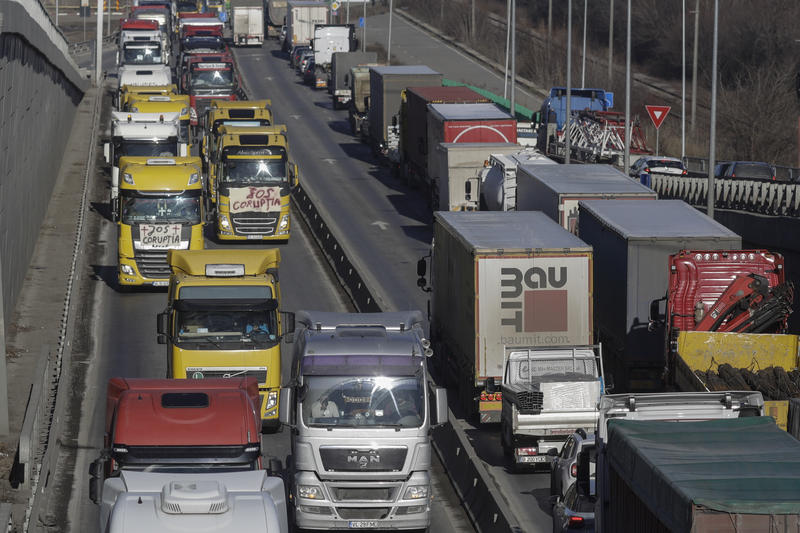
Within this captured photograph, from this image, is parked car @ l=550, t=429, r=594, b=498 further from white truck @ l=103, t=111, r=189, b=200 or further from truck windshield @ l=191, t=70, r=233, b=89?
truck windshield @ l=191, t=70, r=233, b=89

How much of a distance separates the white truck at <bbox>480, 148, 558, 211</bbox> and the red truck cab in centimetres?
2250

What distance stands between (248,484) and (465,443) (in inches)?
364

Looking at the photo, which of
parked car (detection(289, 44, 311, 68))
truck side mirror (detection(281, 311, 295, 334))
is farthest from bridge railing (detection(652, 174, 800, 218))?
parked car (detection(289, 44, 311, 68))

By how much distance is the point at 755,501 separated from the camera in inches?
436

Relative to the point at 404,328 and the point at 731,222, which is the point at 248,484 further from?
the point at 731,222

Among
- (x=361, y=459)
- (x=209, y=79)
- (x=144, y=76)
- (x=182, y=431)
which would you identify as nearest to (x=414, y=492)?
(x=361, y=459)

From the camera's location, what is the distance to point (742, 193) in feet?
132

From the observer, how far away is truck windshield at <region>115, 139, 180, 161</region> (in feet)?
146

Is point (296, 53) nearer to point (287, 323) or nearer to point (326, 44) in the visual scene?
point (326, 44)

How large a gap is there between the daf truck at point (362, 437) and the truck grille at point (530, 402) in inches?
135

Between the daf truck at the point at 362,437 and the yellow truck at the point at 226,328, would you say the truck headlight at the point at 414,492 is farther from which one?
the yellow truck at the point at 226,328

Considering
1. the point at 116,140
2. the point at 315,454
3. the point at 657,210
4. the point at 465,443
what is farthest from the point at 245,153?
the point at 315,454

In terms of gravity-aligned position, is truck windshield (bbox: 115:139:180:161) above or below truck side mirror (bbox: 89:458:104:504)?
above

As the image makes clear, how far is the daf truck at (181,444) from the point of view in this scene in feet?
44.6
